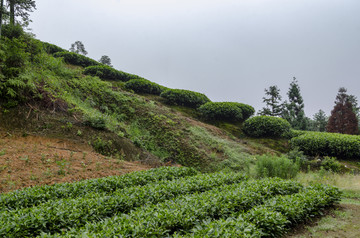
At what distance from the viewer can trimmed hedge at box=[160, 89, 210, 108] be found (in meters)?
17.7

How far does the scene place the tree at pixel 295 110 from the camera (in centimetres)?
2538

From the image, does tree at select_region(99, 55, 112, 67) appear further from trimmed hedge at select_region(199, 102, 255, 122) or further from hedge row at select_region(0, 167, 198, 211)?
hedge row at select_region(0, 167, 198, 211)

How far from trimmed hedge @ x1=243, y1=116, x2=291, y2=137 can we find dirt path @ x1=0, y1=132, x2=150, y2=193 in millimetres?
10217

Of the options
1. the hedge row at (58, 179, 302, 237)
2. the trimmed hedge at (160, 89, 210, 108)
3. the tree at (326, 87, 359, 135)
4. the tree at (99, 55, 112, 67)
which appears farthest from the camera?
the tree at (99, 55, 112, 67)

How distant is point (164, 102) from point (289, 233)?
14.4m

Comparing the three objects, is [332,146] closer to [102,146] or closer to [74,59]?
[102,146]

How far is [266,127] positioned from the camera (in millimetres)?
15617

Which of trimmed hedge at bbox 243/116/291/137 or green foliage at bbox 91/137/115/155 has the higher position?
trimmed hedge at bbox 243/116/291/137

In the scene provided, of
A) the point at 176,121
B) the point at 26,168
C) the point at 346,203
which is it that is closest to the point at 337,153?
the point at 346,203

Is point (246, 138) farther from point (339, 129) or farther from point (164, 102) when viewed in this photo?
point (339, 129)

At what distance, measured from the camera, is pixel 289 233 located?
13.7 feet

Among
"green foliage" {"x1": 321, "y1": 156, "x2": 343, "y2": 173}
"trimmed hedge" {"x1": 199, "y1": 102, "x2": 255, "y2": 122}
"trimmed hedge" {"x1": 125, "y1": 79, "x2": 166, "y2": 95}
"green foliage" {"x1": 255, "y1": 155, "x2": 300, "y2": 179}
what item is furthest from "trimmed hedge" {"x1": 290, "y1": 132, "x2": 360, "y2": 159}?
"trimmed hedge" {"x1": 125, "y1": 79, "x2": 166, "y2": 95}

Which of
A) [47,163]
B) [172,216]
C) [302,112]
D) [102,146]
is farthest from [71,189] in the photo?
[302,112]

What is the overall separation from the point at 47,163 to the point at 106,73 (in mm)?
13095
